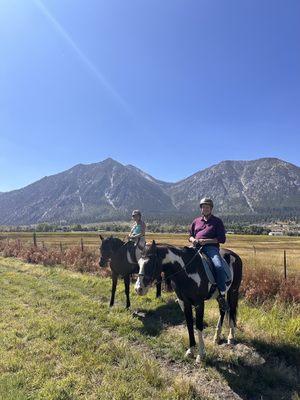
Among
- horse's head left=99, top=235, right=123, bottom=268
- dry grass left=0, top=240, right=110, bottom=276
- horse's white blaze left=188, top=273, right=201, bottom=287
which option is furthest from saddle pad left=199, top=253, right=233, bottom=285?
dry grass left=0, top=240, right=110, bottom=276

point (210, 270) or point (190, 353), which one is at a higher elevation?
point (210, 270)

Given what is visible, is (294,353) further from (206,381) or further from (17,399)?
(17,399)

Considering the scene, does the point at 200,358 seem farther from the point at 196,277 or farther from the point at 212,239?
the point at 212,239

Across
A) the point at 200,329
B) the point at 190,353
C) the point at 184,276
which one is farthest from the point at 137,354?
the point at 184,276

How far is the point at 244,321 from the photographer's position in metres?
9.27

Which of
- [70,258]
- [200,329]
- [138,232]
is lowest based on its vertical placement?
[70,258]

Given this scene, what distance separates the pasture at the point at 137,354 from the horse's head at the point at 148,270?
4.62 feet

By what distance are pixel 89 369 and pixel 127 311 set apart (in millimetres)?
4327

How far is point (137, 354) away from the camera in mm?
7324

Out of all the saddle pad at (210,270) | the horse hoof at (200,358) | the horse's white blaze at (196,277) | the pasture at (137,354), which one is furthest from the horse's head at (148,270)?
the horse hoof at (200,358)

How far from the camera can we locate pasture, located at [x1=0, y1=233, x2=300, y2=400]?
19.4 feet

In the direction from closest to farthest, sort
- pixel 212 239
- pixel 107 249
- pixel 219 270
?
pixel 219 270 < pixel 212 239 < pixel 107 249

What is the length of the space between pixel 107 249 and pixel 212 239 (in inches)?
207

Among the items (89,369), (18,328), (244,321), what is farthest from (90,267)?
(89,369)
